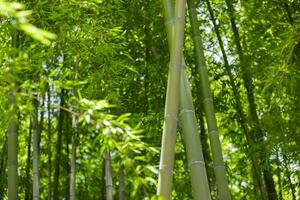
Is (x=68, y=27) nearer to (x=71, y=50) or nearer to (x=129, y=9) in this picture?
(x=71, y=50)

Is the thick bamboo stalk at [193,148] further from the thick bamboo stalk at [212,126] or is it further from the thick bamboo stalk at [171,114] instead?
the thick bamboo stalk at [212,126]

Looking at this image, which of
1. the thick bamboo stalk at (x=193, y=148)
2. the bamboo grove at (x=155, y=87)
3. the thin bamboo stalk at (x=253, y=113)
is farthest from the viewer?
the thin bamboo stalk at (x=253, y=113)

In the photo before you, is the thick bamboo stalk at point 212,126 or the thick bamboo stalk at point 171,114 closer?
the thick bamboo stalk at point 171,114

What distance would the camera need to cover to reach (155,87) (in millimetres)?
5008

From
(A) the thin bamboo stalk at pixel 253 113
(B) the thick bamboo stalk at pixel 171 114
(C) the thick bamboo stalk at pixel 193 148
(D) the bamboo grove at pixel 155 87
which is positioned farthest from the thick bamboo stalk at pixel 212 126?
(A) the thin bamboo stalk at pixel 253 113

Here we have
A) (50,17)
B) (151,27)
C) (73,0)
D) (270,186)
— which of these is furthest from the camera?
(151,27)

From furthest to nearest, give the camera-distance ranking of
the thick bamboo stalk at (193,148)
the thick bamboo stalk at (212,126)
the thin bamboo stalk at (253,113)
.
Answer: the thin bamboo stalk at (253,113)
the thick bamboo stalk at (212,126)
the thick bamboo stalk at (193,148)

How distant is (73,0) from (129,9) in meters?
1.99

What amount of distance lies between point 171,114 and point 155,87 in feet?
8.79

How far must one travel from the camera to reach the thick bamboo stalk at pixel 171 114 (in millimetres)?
2242

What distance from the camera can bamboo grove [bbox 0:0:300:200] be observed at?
216cm

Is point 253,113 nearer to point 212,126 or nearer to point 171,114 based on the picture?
point 212,126

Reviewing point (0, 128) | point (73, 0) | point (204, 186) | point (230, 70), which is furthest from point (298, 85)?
point (0, 128)

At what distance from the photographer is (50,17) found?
3158mm
